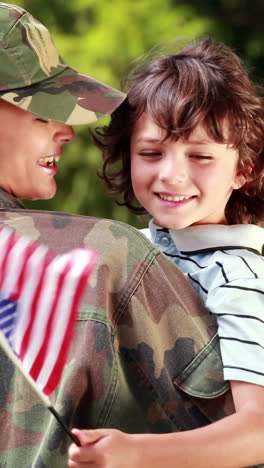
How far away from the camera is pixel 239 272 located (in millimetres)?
2043

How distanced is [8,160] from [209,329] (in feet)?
1.65

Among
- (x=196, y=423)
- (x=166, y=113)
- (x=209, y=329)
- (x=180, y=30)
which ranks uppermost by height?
(x=166, y=113)

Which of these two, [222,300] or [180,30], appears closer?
[222,300]

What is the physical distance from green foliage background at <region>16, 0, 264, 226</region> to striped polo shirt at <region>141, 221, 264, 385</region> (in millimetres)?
2879

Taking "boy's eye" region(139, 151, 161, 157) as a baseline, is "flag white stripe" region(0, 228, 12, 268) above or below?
above

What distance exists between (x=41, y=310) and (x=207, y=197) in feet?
2.38

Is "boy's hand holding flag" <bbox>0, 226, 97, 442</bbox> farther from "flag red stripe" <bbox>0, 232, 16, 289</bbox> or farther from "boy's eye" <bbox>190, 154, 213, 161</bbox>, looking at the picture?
"boy's eye" <bbox>190, 154, 213, 161</bbox>

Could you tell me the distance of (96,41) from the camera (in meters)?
5.38

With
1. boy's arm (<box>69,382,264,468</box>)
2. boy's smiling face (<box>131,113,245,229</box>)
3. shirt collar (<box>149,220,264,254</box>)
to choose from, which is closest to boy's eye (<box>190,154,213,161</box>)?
boy's smiling face (<box>131,113,245,229</box>)

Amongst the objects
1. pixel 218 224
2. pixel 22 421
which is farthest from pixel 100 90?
pixel 22 421

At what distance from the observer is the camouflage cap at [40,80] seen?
6.66 ft

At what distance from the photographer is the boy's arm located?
170 cm

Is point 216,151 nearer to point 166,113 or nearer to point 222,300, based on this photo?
point 166,113

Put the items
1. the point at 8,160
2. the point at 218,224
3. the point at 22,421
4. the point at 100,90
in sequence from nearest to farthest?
the point at 22,421
the point at 8,160
the point at 100,90
the point at 218,224
